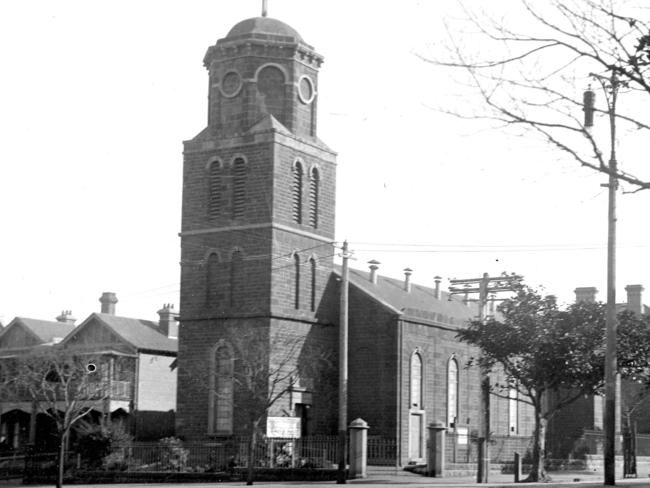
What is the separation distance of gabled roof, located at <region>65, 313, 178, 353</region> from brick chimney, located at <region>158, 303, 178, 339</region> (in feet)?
1.73

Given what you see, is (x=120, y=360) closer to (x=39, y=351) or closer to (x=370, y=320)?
(x=39, y=351)

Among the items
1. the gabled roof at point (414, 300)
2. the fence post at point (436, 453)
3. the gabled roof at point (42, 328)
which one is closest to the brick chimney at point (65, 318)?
the gabled roof at point (42, 328)

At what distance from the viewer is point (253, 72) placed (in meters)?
49.3

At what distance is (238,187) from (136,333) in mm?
18996

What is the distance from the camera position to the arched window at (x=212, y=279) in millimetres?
49781

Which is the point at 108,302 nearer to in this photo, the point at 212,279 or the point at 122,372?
the point at 122,372

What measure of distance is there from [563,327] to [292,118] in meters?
17.3

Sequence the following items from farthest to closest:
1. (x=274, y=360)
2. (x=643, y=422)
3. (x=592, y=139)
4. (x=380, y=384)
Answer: (x=643, y=422) < (x=380, y=384) < (x=274, y=360) < (x=592, y=139)

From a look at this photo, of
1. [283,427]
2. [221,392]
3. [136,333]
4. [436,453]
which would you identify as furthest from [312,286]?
[136,333]

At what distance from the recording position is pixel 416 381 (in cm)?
5306

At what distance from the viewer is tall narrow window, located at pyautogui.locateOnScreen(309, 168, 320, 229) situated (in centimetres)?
5102

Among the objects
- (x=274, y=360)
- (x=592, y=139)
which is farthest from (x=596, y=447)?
(x=592, y=139)

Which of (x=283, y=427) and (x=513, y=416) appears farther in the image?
(x=513, y=416)

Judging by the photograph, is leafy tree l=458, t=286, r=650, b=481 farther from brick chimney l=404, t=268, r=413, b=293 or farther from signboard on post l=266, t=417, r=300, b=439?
brick chimney l=404, t=268, r=413, b=293
